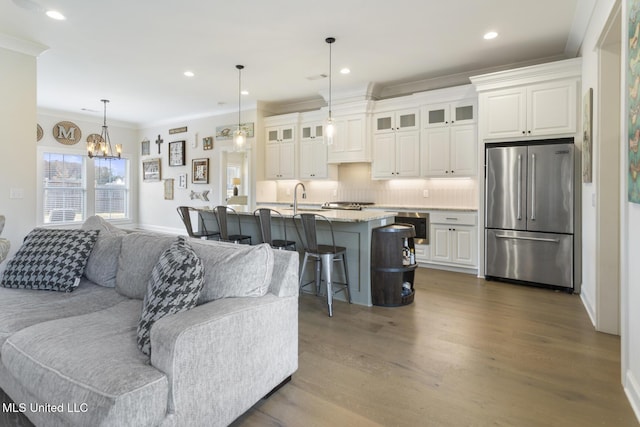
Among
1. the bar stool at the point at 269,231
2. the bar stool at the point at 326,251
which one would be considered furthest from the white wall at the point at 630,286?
the bar stool at the point at 269,231

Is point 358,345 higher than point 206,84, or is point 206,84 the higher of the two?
point 206,84

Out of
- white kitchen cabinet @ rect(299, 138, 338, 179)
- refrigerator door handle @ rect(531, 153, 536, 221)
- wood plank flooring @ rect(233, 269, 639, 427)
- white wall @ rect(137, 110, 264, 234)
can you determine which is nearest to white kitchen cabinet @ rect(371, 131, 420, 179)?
white kitchen cabinet @ rect(299, 138, 338, 179)

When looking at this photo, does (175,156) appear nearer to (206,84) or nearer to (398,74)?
(206,84)

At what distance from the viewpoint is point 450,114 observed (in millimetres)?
5145

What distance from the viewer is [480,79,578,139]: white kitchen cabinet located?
405 cm

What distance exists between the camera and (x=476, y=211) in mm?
4789

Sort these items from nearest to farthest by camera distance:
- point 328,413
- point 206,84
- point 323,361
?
1. point 328,413
2. point 323,361
3. point 206,84

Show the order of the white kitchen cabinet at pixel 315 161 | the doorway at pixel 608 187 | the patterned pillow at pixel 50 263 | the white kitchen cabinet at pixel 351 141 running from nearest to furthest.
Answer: the patterned pillow at pixel 50 263 → the doorway at pixel 608 187 → the white kitchen cabinet at pixel 351 141 → the white kitchen cabinet at pixel 315 161

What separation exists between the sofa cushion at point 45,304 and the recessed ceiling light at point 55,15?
2811mm

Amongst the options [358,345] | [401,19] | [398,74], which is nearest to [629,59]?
[401,19]

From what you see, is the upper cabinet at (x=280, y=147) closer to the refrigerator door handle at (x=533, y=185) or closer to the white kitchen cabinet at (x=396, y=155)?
the white kitchen cabinet at (x=396, y=155)

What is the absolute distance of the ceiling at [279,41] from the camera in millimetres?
3385

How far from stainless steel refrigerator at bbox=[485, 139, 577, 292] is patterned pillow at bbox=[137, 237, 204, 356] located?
3.95 m

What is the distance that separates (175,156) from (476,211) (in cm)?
677
